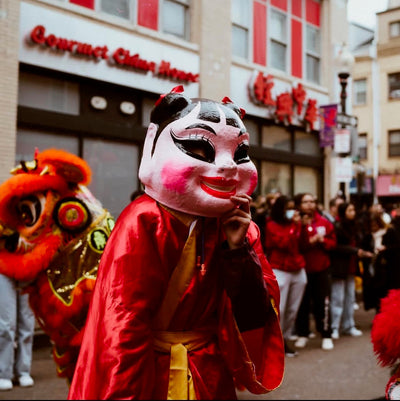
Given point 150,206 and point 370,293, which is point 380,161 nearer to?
point 370,293

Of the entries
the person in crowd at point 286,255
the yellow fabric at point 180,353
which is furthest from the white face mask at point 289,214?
the yellow fabric at point 180,353

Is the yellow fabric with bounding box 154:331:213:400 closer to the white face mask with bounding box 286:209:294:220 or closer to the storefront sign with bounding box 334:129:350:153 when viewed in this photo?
the white face mask with bounding box 286:209:294:220

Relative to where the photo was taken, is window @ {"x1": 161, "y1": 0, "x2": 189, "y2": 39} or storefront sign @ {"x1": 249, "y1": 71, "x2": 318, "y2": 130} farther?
storefront sign @ {"x1": 249, "y1": 71, "x2": 318, "y2": 130}

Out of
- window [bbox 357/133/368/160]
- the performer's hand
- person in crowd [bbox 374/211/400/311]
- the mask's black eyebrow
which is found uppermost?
window [bbox 357/133/368/160]

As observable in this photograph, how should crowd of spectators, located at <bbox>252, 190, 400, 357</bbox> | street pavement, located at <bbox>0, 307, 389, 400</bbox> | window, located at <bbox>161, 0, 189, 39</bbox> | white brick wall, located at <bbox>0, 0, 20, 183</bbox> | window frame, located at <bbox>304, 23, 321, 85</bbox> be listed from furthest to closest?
1. window frame, located at <bbox>304, 23, 321, 85</bbox>
2. white brick wall, located at <bbox>0, 0, 20, 183</bbox>
3. crowd of spectators, located at <bbox>252, 190, 400, 357</bbox>
4. window, located at <bbox>161, 0, 189, 39</bbox>
5. street pavement, located at <bbox>0, 307, 389, 400</bbox>

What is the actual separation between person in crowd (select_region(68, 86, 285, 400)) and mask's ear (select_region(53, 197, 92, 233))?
1.33m

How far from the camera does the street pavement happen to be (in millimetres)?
4785

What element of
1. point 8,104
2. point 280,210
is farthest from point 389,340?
point 8,104

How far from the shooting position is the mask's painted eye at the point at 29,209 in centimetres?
316

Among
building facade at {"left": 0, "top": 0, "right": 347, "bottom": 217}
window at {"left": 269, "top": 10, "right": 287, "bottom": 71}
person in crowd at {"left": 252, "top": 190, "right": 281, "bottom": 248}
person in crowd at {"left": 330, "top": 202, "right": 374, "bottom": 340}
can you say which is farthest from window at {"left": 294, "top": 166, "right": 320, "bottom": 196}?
person in crowd at {"left": 330, "top": 202, "right": 374, "bottom": 340}

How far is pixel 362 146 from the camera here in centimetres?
900

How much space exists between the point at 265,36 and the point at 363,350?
203 inches

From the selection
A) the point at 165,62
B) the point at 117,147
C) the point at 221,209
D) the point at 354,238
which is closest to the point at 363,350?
the point at 354,238

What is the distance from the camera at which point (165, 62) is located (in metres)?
8.16
